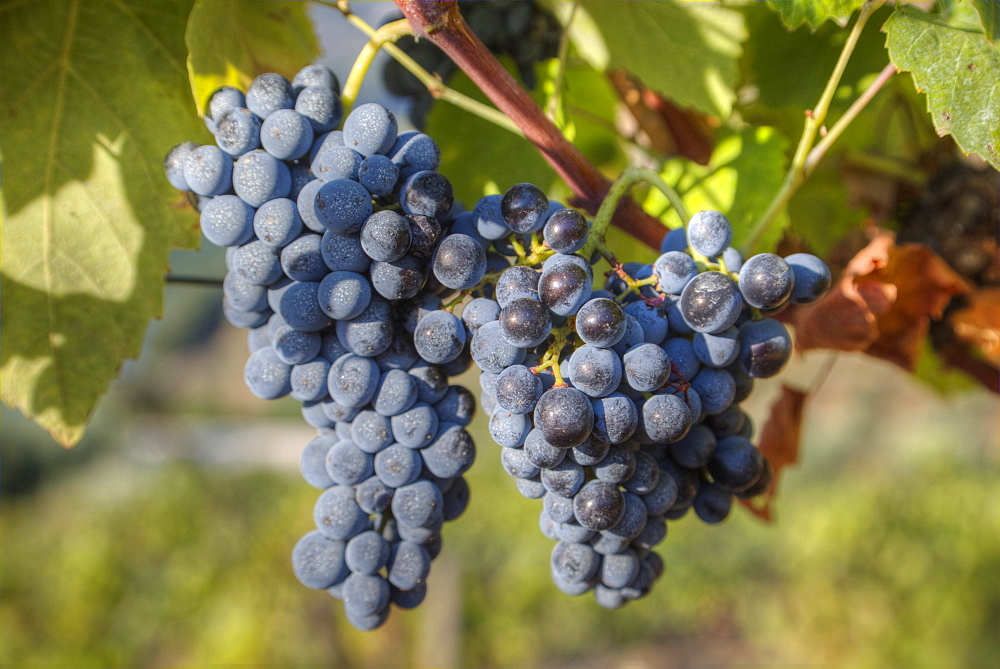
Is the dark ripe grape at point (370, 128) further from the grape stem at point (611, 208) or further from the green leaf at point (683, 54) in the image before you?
the green leaf at point (683, 54)

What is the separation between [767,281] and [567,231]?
15 centimetres

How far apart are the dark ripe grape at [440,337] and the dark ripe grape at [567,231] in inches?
3.8

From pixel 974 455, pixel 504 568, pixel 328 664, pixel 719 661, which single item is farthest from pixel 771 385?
pixel 328 664

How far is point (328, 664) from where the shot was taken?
4289 mm

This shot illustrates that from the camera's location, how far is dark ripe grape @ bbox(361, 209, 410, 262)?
0.49 m

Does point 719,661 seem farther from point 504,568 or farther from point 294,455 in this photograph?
point 294,455

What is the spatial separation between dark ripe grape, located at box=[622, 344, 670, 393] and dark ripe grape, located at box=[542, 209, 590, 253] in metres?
0.09

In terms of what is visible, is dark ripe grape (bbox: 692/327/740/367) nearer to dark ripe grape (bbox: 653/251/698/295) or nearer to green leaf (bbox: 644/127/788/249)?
dark ripe grape (bbox: 653/251/698/295)

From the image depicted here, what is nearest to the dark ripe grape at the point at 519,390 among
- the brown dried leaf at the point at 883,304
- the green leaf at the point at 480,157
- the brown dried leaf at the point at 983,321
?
the green leaf at the point at 480,157

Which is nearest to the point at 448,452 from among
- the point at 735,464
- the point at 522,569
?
the point at 735,464

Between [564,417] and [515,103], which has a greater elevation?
[515,103]

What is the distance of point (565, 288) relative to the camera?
1.52 feet

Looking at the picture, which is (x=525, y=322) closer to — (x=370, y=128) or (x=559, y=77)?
(x=370, y=128)


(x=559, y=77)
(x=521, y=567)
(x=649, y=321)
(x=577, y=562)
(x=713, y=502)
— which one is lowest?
(x=521, y=567)
